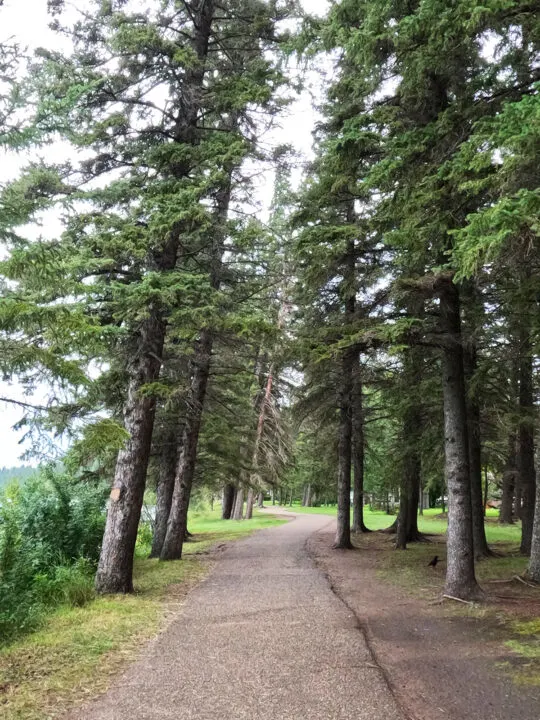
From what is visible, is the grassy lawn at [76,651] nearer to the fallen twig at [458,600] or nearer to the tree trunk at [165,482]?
the fallen twig at [458,600]

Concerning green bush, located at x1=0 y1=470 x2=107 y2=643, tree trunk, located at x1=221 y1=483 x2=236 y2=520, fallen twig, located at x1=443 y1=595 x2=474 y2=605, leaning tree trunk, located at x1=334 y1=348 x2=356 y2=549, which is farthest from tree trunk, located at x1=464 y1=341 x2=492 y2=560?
tree trunk, located at x1=221 y1=483 x2=236 y2=520

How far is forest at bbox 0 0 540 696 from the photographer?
16.7 feet

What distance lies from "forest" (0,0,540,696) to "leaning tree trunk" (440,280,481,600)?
31 millimetres

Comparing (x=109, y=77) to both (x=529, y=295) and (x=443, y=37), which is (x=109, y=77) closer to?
(x=443, y=37)

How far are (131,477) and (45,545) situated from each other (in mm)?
2800

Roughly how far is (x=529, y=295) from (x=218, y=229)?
18.6ft

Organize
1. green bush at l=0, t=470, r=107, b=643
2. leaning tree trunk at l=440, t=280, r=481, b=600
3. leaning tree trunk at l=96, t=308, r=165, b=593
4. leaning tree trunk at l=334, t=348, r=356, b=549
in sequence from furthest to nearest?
1. leaning tree trunk at l=334, t=348, r=356, b=549
2. leaning tree trunk at l=96, t=308, r=165, b=593
3. leaning tree trunk at l=440, t=280, r=481, b=600
4. green bush at l=0, t=470, r=107, b=643

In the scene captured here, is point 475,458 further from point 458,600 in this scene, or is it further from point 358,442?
point 458,600

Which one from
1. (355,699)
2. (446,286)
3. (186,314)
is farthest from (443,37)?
(355,699)

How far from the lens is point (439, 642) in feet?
18.5

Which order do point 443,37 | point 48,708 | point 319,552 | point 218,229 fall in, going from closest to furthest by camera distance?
1. point 48,708
2. point 443,37
3. point 218,229
4. point 319,552

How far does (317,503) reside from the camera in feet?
195

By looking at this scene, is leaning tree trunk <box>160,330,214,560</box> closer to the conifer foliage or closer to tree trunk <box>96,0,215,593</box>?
the conifer foliage

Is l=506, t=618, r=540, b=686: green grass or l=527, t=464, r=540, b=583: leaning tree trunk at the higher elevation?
l=527, t=464, r=540, b=583: leaning tree trunk
